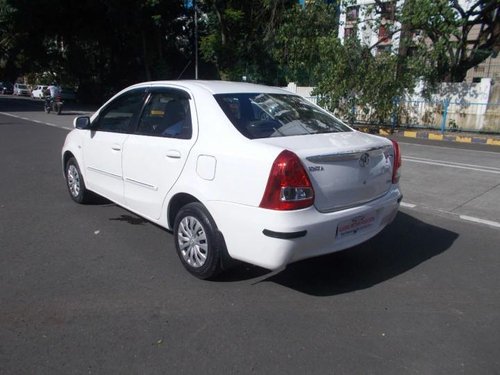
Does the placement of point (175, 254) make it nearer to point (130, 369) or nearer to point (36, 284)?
point (36, 284)

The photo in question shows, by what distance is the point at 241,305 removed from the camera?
11.4 feet

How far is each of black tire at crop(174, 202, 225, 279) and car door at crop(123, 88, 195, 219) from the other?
35cm

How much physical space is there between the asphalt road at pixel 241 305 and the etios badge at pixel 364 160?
1018 mm

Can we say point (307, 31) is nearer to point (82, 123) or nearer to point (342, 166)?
point (82, 123)

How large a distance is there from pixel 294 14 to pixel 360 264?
56.7ft

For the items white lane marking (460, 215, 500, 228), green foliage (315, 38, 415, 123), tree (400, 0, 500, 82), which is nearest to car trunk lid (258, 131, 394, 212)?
white lane marking (460, 215, 500, 228)

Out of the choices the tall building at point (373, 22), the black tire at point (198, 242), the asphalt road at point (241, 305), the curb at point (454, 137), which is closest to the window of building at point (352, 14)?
the tall building at point (373, 22)

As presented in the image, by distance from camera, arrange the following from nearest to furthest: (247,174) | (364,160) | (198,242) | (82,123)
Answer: (247,174)
(364,160)
(198,242)
(82,123)

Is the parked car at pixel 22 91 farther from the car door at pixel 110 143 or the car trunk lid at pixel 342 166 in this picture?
the car trunk lid at pixel 342 166

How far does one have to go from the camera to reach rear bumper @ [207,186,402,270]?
3.25 m

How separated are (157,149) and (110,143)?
102 centimetres

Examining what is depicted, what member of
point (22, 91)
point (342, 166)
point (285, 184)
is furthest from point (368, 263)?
point (22, 91)

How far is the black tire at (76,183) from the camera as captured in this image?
5926 mm

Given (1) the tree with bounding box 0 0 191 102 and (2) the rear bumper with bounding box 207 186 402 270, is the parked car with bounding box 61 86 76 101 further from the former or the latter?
(2) the rear bumper with bounding box 207 186 402 270
